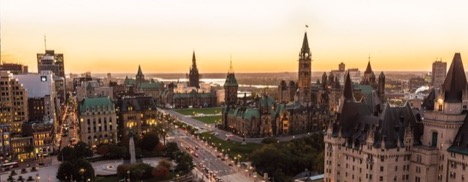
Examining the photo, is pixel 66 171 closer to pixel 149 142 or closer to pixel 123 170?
pixel 123 170

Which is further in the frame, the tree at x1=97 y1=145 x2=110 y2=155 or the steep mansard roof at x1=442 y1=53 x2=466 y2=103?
the tree at x1=97 y1=145 x2=110 y2=155

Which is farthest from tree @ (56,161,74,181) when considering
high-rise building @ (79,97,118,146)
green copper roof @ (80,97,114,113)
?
green copper roof @ (80,97,114,113)

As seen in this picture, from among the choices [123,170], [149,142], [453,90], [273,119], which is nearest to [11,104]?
[149,142]

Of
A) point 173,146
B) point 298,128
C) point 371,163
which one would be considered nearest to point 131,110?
point 173,146

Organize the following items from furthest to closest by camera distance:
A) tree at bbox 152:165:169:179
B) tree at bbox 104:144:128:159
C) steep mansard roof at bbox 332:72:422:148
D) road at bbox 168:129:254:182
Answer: tree at bbox 104:144:128:159 → road at bbox 168:129:254:182 → tree at bbox 152:165:169:179 → steep mansard roof at bbox 332:72:422:148

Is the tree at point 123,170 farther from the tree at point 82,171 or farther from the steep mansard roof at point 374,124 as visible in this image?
the steep mansard roof at point 374,124

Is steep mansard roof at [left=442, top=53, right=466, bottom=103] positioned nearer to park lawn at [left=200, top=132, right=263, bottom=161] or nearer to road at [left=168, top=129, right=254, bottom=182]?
road at [left=168, top=129, right=254, bottom=182]

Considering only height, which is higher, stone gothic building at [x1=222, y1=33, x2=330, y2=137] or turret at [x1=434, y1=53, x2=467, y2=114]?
turret at [x1=434, y1=53, x2=467, y2=114]

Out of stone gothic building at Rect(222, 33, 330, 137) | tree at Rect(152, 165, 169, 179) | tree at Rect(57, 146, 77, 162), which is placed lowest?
tree at Rect(152, 165, 169, 179)
